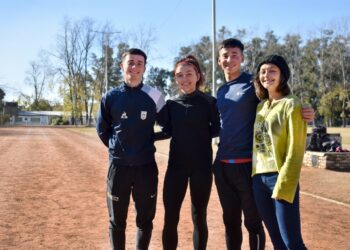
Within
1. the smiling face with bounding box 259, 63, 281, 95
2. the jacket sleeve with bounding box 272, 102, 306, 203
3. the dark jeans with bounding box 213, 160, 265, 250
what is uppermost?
the smiling face with bounding box 259, 63, 281, 95

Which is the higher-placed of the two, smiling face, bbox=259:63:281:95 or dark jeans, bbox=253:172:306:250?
smiling face, bbox=259:63:281:95

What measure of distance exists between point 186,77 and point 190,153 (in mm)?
772

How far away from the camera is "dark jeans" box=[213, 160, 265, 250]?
3814 mm

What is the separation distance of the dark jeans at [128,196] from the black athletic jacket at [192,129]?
315 mm

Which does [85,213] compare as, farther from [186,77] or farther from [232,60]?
[232,60]

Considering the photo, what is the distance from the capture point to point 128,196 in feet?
13.3

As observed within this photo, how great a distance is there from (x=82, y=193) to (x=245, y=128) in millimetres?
5746

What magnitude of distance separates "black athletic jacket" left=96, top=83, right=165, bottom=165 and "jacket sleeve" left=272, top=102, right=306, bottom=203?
145 centimetres

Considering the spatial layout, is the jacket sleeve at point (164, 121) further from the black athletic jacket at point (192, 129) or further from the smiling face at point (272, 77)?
the smiling face at point (272, 77)

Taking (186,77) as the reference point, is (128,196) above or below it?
below

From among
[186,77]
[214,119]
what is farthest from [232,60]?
[214,119]

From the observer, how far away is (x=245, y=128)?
12.5 feet

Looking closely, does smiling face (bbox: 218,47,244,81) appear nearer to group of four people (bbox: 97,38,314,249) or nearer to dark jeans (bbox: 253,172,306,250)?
group of four people (bbox: 97,38,314,249)

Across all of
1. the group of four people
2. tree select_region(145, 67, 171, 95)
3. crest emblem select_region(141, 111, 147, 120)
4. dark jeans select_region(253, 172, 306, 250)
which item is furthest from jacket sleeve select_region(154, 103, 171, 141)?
tree select_region(145, 67, 171, 95)
